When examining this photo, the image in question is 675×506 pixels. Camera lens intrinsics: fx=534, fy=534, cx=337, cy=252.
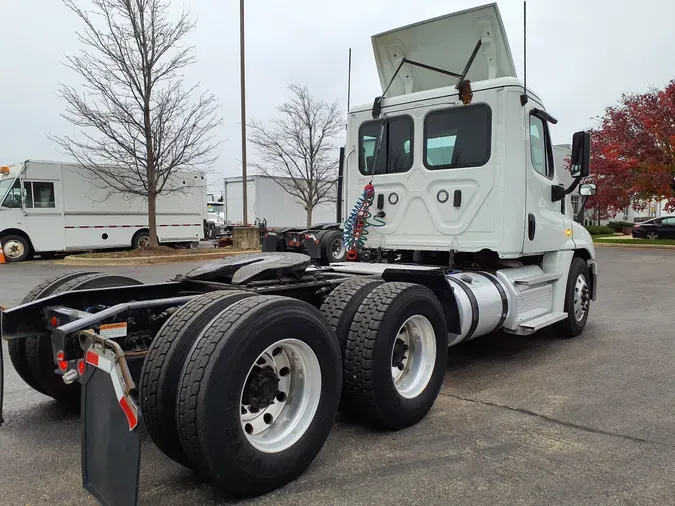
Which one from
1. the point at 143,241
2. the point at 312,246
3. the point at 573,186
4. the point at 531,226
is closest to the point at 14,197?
the point at 143,241

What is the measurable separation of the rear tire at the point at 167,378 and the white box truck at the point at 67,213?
17.2 meters

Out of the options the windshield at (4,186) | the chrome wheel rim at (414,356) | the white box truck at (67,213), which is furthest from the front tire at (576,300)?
the windshield at (4,186)

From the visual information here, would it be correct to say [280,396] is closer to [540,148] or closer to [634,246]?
[540,148]

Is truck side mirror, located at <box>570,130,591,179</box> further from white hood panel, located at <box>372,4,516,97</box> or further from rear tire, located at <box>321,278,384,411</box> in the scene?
rear tire, located at <box>321,278,384,411</box>

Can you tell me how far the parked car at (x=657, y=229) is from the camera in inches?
1162

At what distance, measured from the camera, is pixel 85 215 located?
18.5 metres

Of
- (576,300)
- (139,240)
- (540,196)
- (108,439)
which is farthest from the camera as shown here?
(139,240)

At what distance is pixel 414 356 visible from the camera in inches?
157

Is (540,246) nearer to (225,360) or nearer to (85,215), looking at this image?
(225,360)

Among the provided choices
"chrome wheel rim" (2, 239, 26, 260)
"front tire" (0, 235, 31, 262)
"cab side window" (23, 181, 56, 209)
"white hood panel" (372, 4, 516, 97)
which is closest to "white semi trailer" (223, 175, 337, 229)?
"cab side window" (23, 181, 56, 209)

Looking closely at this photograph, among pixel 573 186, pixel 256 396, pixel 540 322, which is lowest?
pixel 540 322

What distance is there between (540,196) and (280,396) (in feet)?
12.9

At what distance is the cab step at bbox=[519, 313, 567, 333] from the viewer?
5.22 m

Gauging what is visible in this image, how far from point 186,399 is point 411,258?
4116 mm
